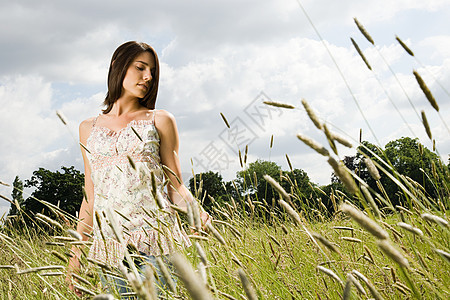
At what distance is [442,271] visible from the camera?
70.7 inches

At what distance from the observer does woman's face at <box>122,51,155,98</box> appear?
3.29 meters

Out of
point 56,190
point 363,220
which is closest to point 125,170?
point 363,220

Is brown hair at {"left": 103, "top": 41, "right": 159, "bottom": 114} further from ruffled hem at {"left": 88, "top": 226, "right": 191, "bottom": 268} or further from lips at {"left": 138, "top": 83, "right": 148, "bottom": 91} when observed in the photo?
ruffled hem at {"left": 88, "top": 226, "right": 191, "bottom": 268}

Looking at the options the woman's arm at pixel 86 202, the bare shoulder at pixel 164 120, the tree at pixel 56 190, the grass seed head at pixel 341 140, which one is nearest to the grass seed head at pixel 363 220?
the grass seed head at pixel 341 140

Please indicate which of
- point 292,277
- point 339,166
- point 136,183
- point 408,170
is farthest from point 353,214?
point 408,170

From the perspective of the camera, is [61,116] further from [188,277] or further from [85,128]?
[188,277]

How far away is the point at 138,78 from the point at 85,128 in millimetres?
678

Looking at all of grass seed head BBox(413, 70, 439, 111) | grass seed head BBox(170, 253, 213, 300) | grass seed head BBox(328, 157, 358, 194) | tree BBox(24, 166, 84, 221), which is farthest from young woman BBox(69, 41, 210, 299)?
tree BBox(24, 166, 84, 221)

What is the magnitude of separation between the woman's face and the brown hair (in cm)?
4

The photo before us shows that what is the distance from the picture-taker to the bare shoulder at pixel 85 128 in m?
3.46

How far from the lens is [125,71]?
11.0 ft

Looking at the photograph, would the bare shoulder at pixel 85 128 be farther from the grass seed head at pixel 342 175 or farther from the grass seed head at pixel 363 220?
the grass seed head at pixel 363 220

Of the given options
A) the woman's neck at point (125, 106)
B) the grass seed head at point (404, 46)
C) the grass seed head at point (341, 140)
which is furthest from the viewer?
the woman's neck at point (125, 106)

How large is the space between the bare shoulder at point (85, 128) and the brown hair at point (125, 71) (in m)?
0.18
